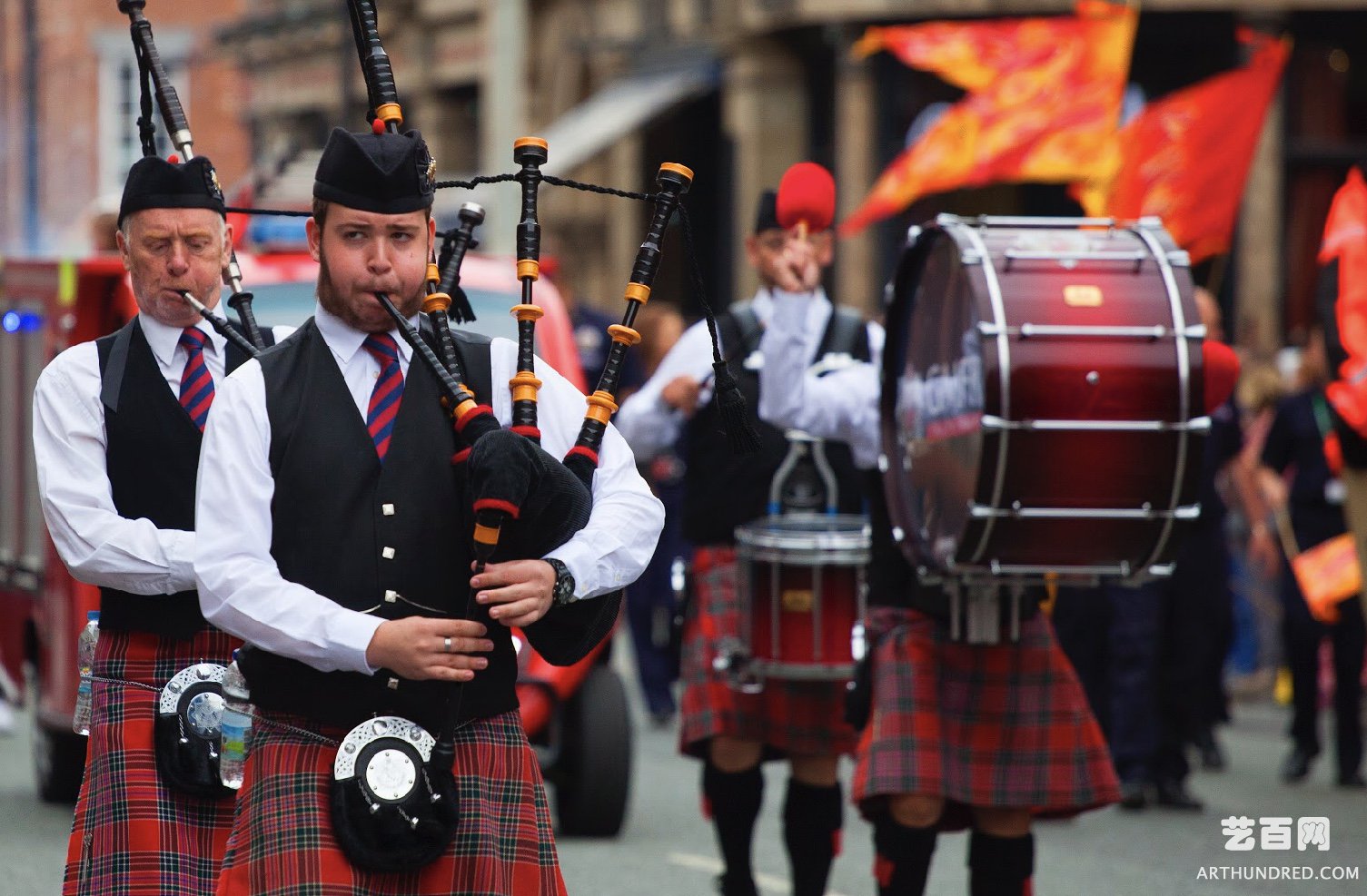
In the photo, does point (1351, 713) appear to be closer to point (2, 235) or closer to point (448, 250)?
point (448, 250)

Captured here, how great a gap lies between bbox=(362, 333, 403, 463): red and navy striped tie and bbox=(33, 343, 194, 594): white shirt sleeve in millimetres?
883

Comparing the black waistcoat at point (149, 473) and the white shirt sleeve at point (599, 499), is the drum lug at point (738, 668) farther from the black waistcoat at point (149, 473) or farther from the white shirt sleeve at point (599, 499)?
the white shirt sleeve at point (599, 499)

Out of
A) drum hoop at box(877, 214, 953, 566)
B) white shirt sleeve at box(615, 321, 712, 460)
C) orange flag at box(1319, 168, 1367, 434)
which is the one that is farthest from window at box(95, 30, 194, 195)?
drum hoop at box(877, 214, 953, 566)

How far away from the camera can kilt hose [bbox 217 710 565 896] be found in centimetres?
384

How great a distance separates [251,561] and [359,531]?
17 centimetres

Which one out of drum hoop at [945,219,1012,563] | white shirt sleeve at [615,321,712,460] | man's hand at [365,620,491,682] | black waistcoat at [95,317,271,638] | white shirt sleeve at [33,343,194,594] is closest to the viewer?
man's hand at [365,620,491,682]

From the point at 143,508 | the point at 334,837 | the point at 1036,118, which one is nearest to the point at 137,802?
the point at 143,508

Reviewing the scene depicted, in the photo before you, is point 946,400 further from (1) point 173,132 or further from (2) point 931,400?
(1) point 173,132

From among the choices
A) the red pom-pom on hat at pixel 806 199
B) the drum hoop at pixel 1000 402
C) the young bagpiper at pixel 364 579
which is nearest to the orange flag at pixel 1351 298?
the red pom-pom on hat at pixel 806 199

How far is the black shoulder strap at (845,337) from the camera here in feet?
22.7

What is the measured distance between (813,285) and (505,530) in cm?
271

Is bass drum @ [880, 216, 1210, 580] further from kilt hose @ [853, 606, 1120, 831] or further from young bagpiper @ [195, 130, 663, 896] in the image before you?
young bagpiper @ [195, 130, 663, 896]

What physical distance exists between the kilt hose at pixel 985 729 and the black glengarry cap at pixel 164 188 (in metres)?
1.99

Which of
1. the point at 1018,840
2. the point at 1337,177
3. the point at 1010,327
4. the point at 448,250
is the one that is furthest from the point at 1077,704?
the point at 1337,177
